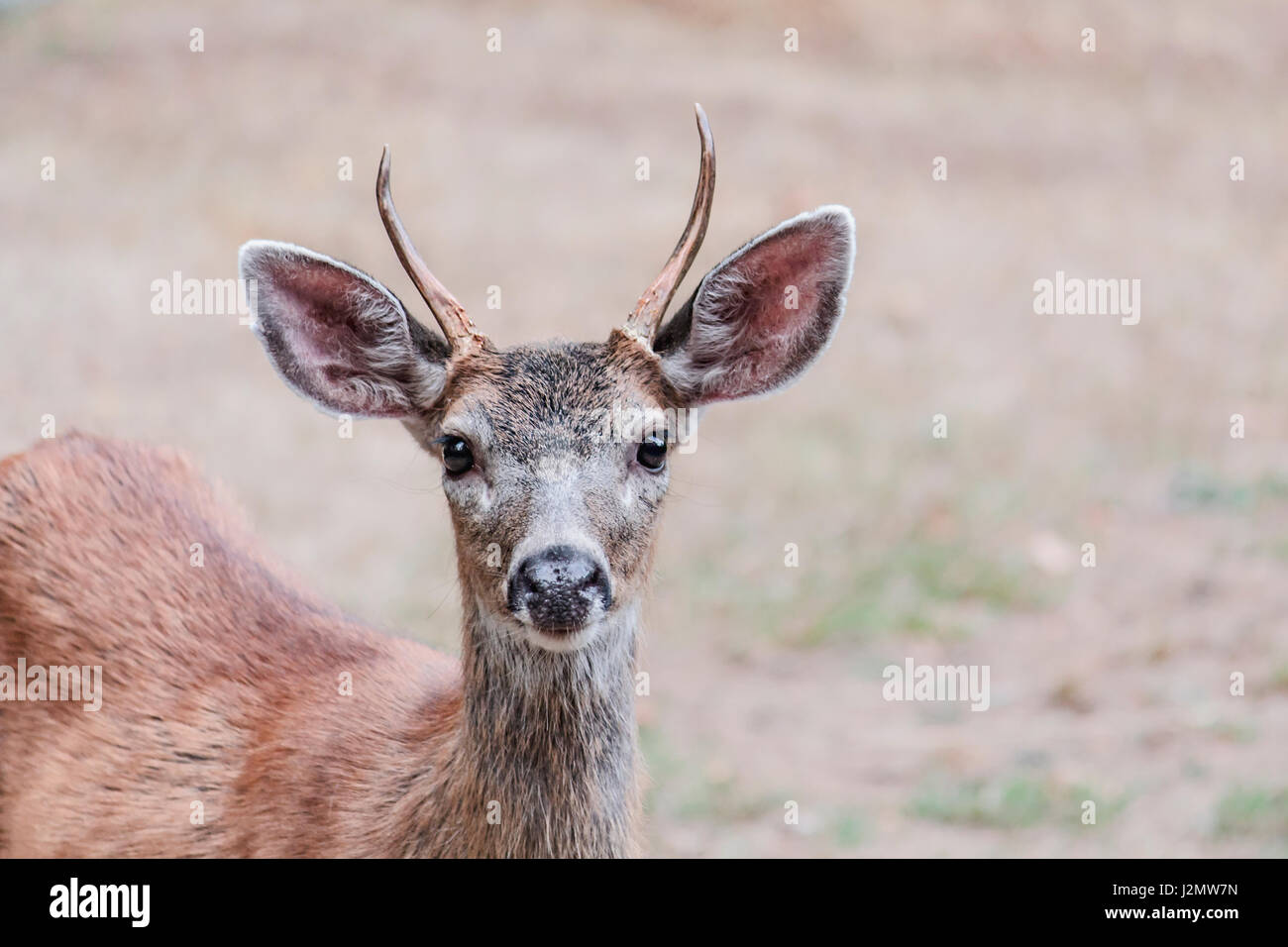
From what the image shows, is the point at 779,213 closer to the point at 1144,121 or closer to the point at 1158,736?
the point at 1144,121

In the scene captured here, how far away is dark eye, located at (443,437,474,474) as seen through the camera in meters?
3.77

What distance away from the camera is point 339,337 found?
13.2 feet

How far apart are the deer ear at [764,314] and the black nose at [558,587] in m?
0.72

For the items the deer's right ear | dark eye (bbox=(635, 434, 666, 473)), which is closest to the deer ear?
dark eye (bbox=(635, 434, 666, 473))

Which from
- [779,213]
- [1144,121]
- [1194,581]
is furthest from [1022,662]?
[1144,121]

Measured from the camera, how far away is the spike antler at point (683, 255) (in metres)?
3.69

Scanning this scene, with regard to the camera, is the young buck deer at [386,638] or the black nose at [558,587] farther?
the young buck deer at [386,638]

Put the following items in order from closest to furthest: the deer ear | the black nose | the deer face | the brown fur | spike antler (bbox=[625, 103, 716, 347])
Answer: the black nose < the deer face < spike antler (bbox=[625, 103, 716, 347]) < the deer ear < the brown fur

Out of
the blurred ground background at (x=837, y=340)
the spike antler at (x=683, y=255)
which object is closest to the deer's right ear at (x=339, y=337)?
the spike antler at (x=683, y=255)

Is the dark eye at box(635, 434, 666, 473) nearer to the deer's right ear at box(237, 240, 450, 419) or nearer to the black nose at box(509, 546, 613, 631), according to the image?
the black nose at box(509, 546, 613, 631)

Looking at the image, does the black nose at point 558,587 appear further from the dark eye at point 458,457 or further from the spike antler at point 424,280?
the spike antler at point 424,280

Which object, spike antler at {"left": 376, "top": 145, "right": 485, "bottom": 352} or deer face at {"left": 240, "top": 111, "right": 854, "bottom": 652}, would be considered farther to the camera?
spike antler at {"left": 376, "top": 145, "right": 485, "bottom": 352}

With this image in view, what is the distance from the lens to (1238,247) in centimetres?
1337

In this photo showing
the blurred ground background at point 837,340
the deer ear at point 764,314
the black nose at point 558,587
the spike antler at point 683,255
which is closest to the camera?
the black nose at point 558,587
